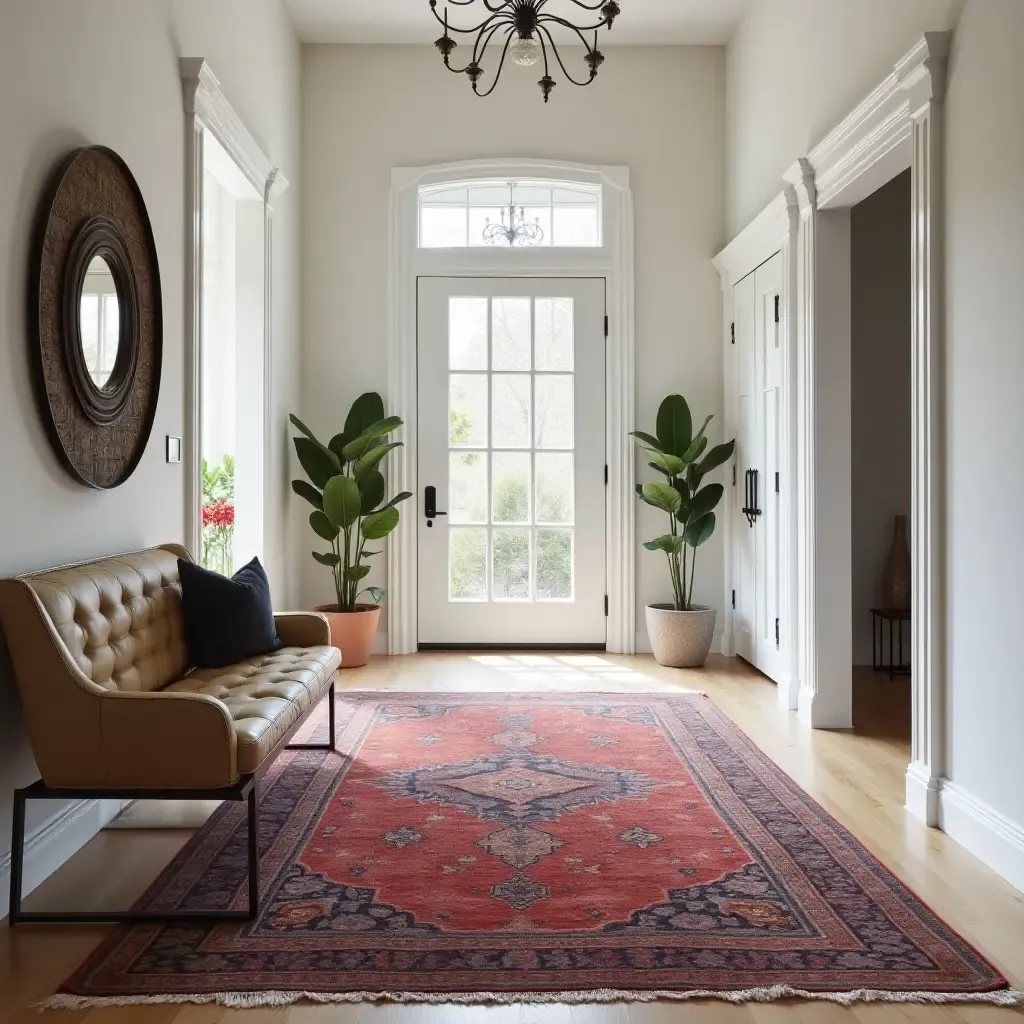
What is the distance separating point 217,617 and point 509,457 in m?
2.98

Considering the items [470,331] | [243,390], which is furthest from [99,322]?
[470,331]

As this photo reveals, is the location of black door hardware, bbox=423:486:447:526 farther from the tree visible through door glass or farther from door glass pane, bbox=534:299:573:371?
door glass pane, bbox=534:299:573:371

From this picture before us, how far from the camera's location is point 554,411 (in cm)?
600

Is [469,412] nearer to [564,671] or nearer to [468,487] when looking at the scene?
[468,487]

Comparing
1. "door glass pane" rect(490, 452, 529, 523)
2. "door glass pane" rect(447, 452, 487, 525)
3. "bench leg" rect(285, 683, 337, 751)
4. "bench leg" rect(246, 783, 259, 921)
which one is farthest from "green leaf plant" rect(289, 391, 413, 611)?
"bench leg" rect(246, 783, 259, 921)

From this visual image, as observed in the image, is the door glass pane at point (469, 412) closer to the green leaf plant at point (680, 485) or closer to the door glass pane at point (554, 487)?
the door glass pane at point (554, 487)

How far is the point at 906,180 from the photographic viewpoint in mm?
5492

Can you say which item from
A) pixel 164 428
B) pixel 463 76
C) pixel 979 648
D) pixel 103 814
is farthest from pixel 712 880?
pixel 463 76

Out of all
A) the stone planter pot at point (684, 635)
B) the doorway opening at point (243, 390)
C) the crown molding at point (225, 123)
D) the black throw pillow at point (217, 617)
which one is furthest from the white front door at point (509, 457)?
the black throw pillow at point (217, 617)

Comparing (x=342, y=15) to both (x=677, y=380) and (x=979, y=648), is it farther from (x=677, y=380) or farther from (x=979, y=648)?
(x=979, y=648)

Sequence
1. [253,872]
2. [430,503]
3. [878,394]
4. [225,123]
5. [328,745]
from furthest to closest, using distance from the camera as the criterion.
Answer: [430,503], [878,394], [225,123], [328,745], [253,872]

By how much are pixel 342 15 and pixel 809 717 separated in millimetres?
4532

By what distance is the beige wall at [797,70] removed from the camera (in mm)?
3391

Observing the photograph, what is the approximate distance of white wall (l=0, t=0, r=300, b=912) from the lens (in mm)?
2469
